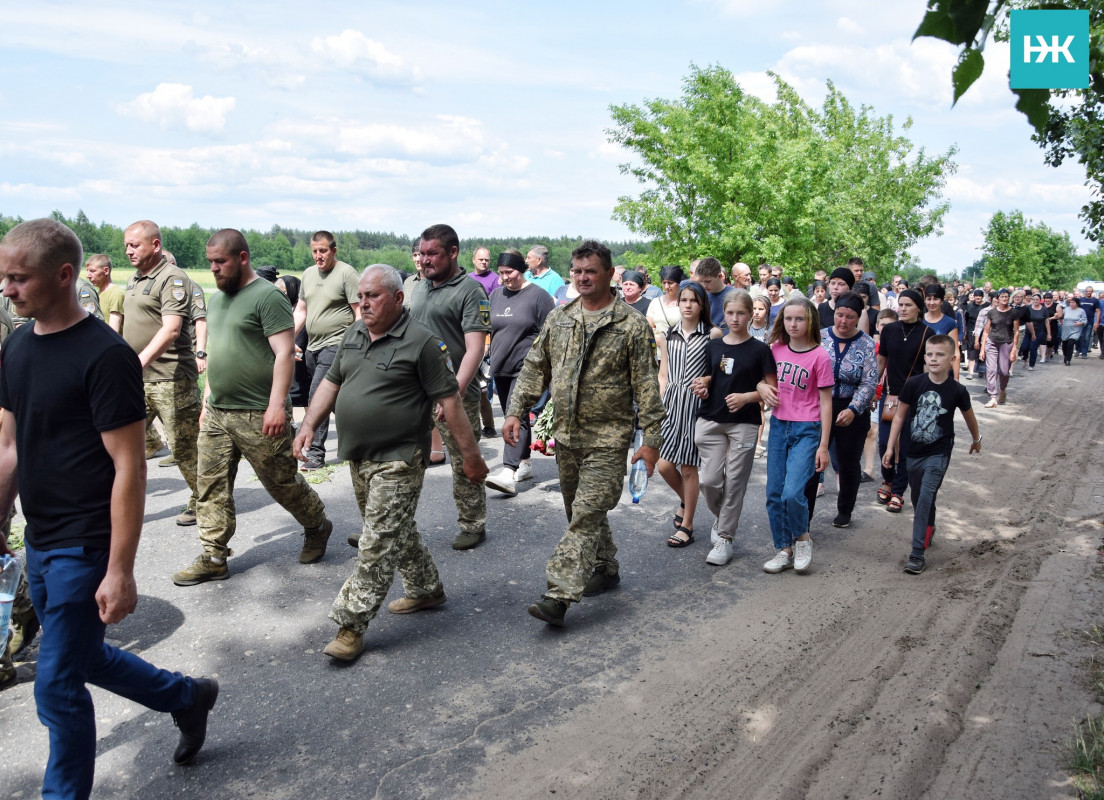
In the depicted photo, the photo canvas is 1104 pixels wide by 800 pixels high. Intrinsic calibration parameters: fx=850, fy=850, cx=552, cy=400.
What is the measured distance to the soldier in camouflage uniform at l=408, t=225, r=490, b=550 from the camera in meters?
6.24

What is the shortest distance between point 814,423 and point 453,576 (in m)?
2.76

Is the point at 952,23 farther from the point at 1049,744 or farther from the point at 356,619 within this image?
the point at 356,619

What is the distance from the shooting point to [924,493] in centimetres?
621

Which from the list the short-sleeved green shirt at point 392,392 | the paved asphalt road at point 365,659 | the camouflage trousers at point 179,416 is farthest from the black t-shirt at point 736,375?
the camouflage trousers at point 179,416

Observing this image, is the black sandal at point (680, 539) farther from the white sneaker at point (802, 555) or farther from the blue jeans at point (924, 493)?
the blue jeans at point (924, 493)

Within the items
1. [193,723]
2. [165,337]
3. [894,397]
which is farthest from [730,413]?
[165,337]

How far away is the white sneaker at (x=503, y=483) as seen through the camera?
7.73 m

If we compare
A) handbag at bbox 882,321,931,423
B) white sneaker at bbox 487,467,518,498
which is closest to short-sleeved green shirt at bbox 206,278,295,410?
white sneaker at bbox 487,467,518,498

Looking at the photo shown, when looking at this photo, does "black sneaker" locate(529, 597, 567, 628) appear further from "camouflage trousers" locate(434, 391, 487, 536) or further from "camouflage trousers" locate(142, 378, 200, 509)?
"camouflage trousers" locate(142, 378, 200, 509)

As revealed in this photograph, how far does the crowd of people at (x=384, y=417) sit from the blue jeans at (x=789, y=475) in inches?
0.7

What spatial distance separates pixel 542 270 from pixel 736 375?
6.06m

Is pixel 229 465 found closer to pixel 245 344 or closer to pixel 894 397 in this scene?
pixel 245 344

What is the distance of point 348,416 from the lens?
4590 mm

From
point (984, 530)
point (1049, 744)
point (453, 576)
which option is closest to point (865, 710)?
point (1049, 744)
